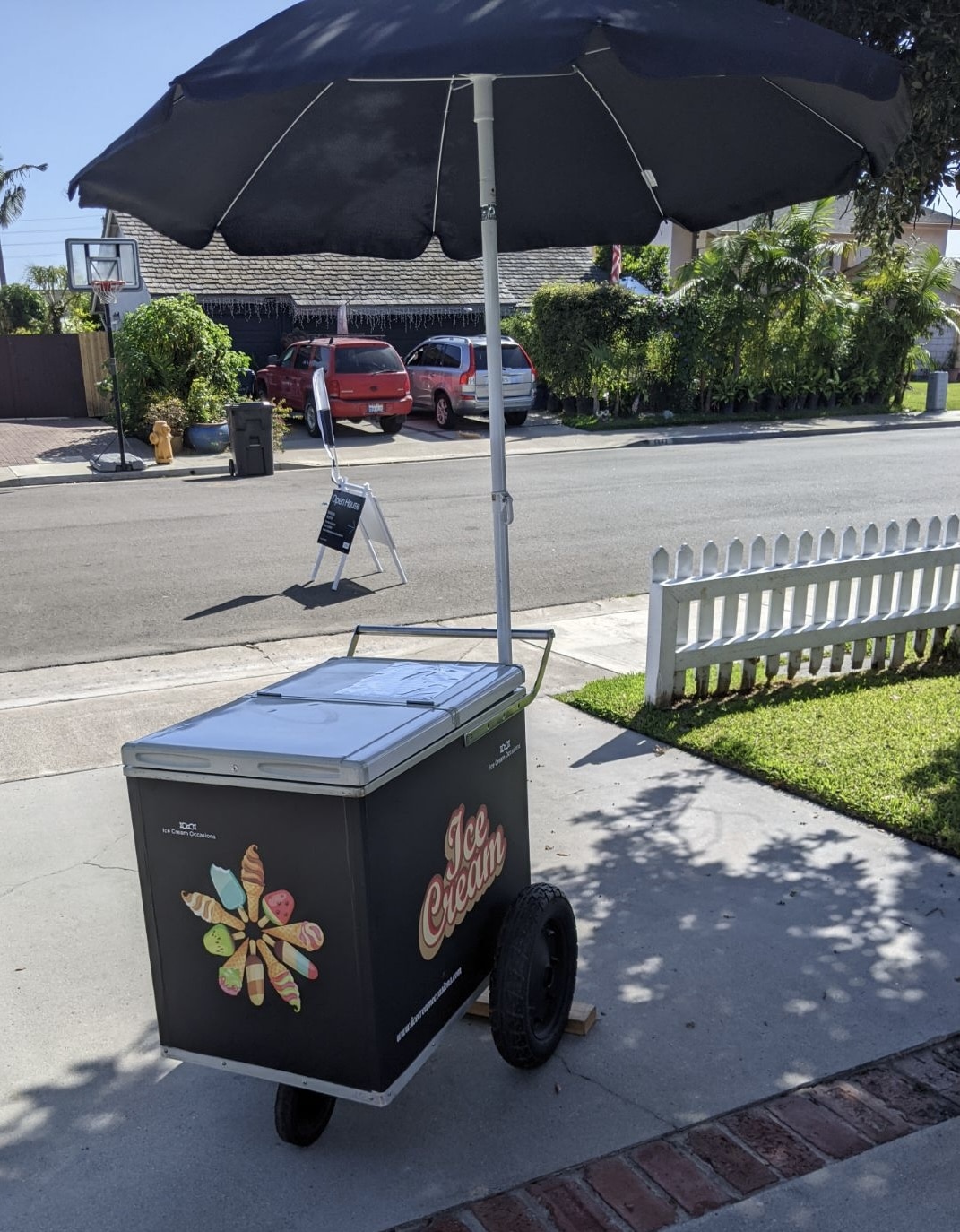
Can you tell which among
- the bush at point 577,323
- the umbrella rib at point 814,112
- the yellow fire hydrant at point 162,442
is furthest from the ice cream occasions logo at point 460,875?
the bush at point 577,323

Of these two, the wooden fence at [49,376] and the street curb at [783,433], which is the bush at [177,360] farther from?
the street curb at [783,433]

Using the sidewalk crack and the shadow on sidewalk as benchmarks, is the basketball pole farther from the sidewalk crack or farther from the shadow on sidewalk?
the sidewalk crack

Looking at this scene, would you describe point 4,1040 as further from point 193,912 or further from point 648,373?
point 648,373

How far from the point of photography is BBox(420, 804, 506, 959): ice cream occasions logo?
2969 millimetres

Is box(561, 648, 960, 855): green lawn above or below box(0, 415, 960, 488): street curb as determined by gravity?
below

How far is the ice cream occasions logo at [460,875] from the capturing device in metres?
2.97

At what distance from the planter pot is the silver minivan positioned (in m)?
5.36

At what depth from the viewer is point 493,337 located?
4027 millimetres

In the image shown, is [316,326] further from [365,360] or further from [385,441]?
[385,441]

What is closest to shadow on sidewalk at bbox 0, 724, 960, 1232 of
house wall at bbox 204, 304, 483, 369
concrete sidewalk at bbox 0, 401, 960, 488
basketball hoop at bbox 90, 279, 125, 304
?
concrete sidewalk at bbox 0, 401, 960, 488

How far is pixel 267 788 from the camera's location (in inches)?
106

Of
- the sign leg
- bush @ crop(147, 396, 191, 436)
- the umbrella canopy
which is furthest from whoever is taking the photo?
bush @ crop(147, 396, 191, 436)

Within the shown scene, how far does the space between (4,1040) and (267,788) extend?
1531mm

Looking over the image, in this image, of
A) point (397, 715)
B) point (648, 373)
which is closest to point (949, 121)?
point (397, 715)
